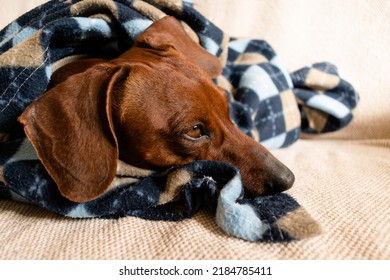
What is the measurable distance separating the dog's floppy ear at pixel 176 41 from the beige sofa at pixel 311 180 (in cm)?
44

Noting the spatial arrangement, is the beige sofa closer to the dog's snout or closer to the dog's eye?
the dog's snout

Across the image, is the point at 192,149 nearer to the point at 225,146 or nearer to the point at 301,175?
the point at 225,146

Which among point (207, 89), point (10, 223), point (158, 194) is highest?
point (207, 89)

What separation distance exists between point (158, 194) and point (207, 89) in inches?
12.9

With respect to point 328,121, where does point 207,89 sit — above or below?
above

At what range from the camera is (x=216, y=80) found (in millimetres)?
1526

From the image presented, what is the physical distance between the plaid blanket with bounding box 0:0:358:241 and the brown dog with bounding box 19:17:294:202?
50 millimetres

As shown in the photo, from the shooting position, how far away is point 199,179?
94 centimetres

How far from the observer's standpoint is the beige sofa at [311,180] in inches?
30.5

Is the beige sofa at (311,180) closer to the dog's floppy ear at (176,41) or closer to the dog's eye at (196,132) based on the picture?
the dog's eye at (196,132)

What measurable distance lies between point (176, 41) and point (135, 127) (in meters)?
0.45

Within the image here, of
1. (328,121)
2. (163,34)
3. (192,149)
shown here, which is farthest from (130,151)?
(328,121)

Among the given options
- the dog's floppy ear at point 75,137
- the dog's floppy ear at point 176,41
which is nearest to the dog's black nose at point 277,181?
the dog's floppy ear at point 75,137

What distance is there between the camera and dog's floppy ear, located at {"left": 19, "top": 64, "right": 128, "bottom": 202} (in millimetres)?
942
